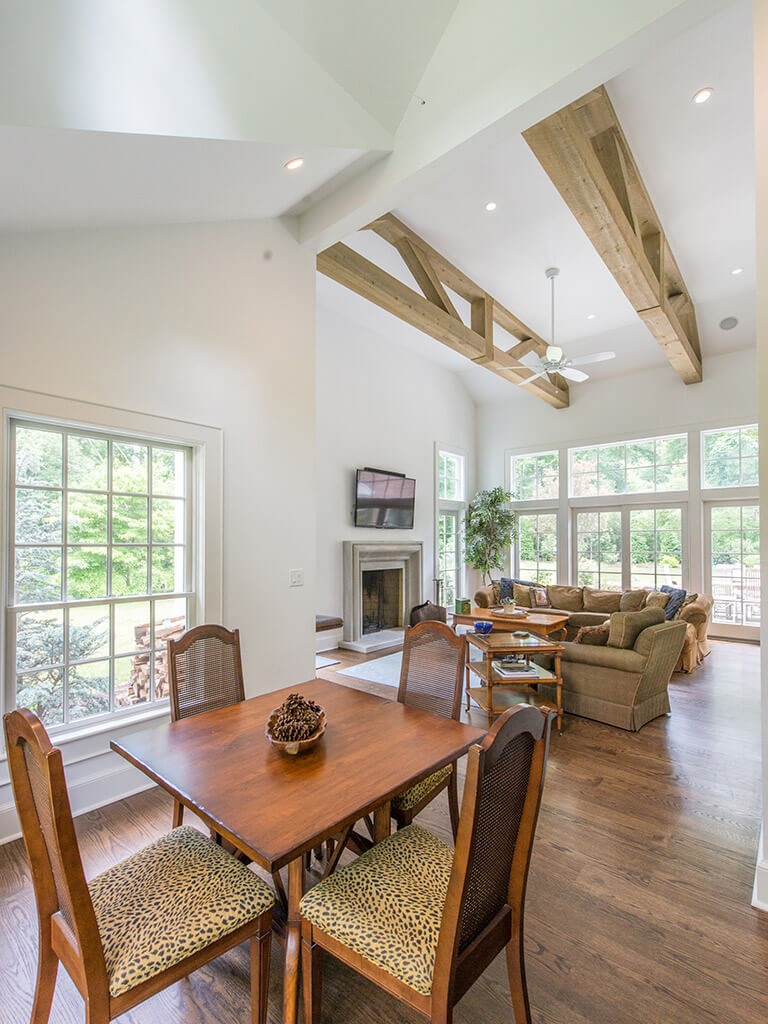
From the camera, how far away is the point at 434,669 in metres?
2.25

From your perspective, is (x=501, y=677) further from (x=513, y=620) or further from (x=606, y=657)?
(x=513, y=620)

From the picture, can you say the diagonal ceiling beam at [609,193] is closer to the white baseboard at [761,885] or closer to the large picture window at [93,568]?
the large picture window at [93,568]

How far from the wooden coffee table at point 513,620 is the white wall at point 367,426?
190 cm

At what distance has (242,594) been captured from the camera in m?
3.24

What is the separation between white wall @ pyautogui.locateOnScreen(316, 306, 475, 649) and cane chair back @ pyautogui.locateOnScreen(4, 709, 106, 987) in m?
4.89

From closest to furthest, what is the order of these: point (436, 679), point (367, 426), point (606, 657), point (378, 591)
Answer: point (436, 679) → point (606, 657) → point (367, 426) → point (378, 591)

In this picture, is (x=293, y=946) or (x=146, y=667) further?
(x=146, y=667)

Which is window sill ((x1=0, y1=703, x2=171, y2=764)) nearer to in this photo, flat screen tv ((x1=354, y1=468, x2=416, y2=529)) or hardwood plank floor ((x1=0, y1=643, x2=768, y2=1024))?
hardwood plank floor ((x1=0, y1=643, x2=768, y2=1024))

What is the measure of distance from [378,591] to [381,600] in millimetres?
150

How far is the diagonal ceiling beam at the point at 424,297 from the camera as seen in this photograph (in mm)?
4426

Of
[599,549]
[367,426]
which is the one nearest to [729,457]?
[599,549]

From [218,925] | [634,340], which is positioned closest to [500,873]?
[218,925]

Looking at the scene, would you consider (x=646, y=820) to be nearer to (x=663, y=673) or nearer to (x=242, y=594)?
(x=663, y=673)

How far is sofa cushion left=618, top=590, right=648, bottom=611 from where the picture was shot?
20.9ft
